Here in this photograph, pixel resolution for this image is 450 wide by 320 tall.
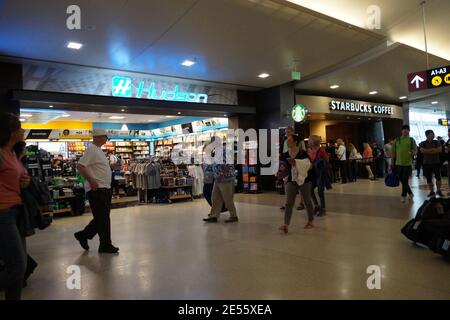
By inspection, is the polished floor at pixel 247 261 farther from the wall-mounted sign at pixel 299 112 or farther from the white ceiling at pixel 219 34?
the wall-mounted sign at pixel 299 112

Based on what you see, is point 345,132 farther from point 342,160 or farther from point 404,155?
point 404,155

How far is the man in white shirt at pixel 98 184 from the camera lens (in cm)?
392

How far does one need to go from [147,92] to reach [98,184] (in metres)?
5.08

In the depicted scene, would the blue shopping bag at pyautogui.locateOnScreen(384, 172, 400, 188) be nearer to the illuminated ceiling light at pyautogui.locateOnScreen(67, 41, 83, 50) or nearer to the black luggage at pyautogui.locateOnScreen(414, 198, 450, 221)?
the black luggage at pyautogui.locateOnScreen(414, 198, 450, 221)

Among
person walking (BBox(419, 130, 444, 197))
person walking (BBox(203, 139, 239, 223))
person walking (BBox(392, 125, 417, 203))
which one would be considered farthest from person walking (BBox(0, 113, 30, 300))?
person walking (BBox(419, 130, 444, 197))

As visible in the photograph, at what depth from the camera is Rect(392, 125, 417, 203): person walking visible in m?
6.92

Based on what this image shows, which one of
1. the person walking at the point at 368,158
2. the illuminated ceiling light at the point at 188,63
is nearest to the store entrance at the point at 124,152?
the illuminated ceiling light at the point at 188,63

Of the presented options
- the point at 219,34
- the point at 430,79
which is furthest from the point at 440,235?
the point at 219,34

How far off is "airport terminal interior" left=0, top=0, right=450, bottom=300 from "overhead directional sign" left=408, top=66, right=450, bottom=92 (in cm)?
3

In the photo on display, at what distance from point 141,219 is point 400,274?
15.8 feet

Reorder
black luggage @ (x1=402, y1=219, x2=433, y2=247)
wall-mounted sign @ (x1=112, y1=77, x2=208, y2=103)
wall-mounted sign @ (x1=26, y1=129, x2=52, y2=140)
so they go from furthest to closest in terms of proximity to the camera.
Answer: wall-mounted sign @ (x1=26, y1=129, x2=52, y2=140)
wall-mounted sign @ (x1=112, y1=77, x2=208, y2=103)
black luggage @ (x1=402, y1=219, x2=433, y2=247)

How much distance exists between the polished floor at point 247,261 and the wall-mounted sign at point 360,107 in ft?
22.8
